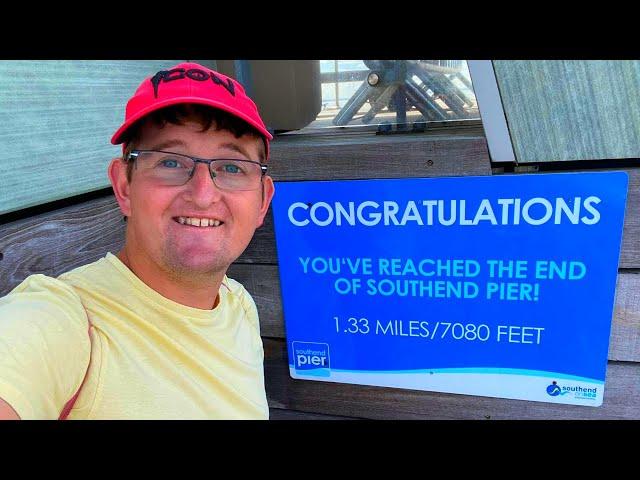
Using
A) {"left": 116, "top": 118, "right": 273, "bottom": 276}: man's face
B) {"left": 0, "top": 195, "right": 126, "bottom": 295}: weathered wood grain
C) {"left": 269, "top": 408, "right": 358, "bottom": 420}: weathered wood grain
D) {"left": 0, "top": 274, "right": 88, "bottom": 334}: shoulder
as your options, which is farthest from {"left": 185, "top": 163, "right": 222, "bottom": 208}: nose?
{"left": 269, "top": 408, "right": 358, "bottom": 420}: weathered wood grain

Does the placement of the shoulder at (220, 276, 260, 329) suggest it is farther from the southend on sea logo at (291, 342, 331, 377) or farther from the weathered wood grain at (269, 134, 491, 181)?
the weathered wood grain at (269, 134, 491, 181)

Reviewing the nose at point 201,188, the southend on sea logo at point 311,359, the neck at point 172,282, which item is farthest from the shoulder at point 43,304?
the southend on sea logo at point 311,359

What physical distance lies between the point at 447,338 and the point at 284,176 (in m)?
0.62

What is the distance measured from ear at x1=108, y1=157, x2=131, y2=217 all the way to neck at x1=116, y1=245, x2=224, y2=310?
0.31 feet

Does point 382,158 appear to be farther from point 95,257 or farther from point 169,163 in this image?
point 95,257

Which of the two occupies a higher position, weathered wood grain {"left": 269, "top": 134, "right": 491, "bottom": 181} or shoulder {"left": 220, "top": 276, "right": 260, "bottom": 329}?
weathered wood grain {"left": 269, "top": 134, "right": 491, "bottom": 181}

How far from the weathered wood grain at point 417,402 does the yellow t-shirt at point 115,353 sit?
16.1 inches

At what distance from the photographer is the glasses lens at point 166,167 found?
A: 90 centimetres

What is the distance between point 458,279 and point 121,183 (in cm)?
82

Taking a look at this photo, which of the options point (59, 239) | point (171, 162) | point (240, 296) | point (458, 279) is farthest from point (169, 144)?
point (458, 279)

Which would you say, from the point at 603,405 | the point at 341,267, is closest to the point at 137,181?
the point at 341,267

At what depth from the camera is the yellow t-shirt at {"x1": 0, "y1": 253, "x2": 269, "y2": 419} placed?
674mm

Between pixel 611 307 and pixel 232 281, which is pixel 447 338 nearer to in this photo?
→ pixel 611 307

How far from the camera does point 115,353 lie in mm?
805
